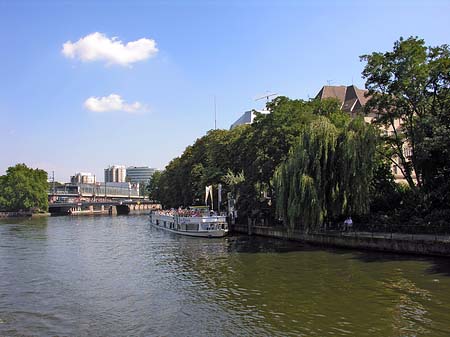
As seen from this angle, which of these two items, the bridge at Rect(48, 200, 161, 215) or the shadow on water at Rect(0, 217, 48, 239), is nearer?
the shadow on water at Rect(0, 217, 48, 239)

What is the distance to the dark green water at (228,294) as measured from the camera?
63.8 ft

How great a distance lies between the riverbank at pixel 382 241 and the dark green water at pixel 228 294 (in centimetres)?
141

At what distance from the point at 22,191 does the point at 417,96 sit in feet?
411

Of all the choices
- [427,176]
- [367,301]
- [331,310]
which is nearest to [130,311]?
[331,310]

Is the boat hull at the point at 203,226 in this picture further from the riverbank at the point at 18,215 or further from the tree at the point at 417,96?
the riverbank at the point at 18,215

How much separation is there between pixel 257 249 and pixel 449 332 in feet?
89.7

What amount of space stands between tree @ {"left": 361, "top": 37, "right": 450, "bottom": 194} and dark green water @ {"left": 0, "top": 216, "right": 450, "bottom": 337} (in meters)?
10.1

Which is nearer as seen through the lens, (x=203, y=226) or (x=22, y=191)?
(x=203, y=226)

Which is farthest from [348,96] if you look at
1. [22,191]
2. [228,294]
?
[22,191]

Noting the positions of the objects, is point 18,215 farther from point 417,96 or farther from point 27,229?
point 417,96

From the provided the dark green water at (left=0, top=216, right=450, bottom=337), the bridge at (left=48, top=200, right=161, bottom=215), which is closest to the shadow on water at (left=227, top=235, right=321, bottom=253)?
the dark green water at (left=0, top=216, right=450, bottom=337)

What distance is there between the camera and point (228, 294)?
25.3 m

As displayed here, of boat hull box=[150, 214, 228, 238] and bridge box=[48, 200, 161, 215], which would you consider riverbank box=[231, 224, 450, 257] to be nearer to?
boat hull box=[150, 214, 228, 238]

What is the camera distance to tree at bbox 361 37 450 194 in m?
40.9
